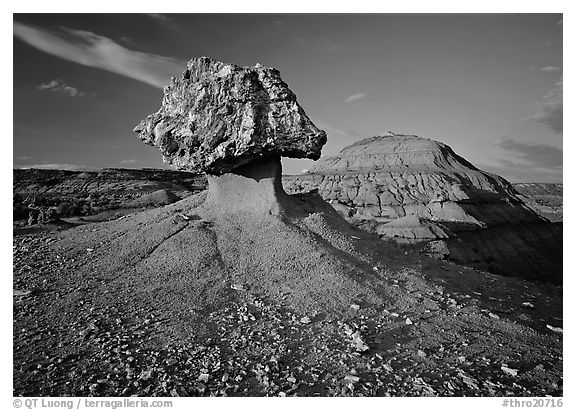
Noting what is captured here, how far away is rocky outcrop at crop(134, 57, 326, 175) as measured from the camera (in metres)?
7.80

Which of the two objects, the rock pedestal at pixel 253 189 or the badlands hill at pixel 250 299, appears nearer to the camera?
the badlands hill at pixel 250 299

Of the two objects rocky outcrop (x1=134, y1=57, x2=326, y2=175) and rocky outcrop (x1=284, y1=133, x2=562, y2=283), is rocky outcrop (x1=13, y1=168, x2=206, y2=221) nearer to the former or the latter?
rocky outcrop (x1=284, y1=133, x2=562, y2=283)

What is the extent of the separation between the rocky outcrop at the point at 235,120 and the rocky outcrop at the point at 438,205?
17943 millimetres

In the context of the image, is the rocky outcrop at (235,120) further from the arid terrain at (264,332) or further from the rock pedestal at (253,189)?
the arid terrain at (264,332)

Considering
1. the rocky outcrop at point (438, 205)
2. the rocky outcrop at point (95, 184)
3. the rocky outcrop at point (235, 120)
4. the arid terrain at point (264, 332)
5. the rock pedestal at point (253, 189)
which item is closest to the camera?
the arid terrain at point (264, 332)

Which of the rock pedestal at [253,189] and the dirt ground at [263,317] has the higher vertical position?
the rock pedestal at [253,189]

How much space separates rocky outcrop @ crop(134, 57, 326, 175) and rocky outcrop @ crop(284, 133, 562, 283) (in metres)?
17.9

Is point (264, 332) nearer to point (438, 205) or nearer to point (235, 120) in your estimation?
point (235, 120)

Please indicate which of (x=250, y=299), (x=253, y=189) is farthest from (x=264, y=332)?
(x=253, y=189)

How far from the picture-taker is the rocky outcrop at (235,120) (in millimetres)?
7797

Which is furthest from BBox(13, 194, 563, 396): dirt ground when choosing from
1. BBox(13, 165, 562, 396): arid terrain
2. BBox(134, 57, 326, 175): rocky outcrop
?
BBox(134, 57, 326, 175): rocky outcrop

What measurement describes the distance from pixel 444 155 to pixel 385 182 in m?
11.0

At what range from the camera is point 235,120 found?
790 cm

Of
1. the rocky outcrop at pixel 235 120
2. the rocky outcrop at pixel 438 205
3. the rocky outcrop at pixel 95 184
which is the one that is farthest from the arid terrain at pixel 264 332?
the rocky outcrop at pixel 95 184
